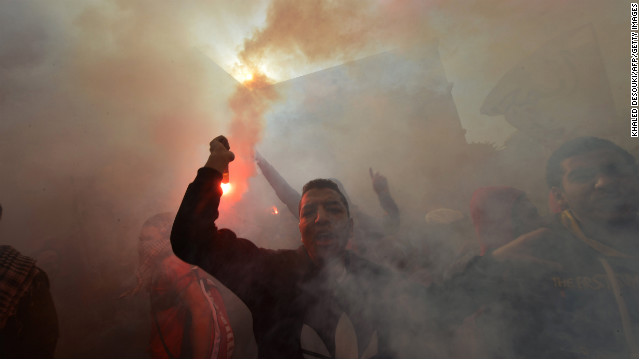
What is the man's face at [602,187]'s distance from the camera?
1.76m

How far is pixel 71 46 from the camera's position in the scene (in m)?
2.93

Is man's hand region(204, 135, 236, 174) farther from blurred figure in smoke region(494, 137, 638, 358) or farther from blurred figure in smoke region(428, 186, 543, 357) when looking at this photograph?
blurred figure in smoke region(494, 137, 638, 358)

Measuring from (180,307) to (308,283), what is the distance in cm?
148

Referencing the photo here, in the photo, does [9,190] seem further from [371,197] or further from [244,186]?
[371,197]

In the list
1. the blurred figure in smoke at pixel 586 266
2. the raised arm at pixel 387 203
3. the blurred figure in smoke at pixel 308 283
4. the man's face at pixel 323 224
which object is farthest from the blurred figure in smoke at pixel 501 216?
the man's face at pixel 323 224

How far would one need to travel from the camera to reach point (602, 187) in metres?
1.77

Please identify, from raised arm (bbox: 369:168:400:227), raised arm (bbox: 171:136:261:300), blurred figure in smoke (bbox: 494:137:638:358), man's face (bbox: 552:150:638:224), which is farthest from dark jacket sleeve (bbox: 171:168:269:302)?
man's face (bbox: 552:150:638:224)

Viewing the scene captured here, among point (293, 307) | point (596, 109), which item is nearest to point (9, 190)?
point (293, 307)

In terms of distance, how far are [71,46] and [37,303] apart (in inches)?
106

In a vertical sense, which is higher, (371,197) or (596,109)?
(596,109)

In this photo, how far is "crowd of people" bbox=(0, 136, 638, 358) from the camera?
58.3 inches

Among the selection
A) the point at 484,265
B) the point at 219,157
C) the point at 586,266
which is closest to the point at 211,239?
the point at 219,157

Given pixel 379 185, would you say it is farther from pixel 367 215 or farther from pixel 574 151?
pixel 574 151

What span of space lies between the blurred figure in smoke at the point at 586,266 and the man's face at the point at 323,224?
4.31 ft
